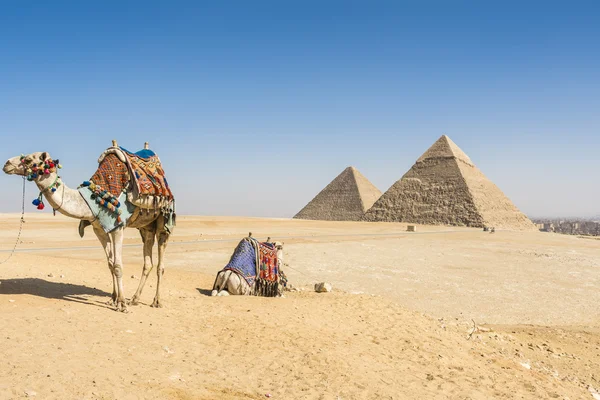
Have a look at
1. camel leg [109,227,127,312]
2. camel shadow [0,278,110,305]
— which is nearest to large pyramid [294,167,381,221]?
camel shadow [0,278,110,305]

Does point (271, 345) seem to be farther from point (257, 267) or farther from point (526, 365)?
point (526, 365)

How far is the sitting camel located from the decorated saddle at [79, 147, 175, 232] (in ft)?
7.90

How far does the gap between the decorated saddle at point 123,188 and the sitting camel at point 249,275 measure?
94.8 inches

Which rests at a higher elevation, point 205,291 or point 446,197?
point 446,197

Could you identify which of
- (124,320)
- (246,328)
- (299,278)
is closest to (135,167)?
(124,320)

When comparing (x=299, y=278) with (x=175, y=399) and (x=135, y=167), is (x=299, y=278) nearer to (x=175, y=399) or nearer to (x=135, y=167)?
(x=135, y=167)

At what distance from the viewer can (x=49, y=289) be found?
6.94m

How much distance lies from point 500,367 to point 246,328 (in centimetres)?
355

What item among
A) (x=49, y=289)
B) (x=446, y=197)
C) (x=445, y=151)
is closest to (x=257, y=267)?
(x=49, y=289)

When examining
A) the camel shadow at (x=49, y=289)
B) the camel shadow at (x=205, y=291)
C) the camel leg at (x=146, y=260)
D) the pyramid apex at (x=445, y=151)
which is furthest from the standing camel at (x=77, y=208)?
the pyramid apex at (x=445, y=151)

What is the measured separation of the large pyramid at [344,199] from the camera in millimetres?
102875

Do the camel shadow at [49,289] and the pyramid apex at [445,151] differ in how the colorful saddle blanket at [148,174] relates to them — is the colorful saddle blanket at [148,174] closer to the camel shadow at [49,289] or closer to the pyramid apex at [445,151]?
the camel shadow at [49,289]

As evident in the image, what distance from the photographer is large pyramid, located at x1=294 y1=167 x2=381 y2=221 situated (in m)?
103

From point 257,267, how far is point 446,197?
86484 mm
